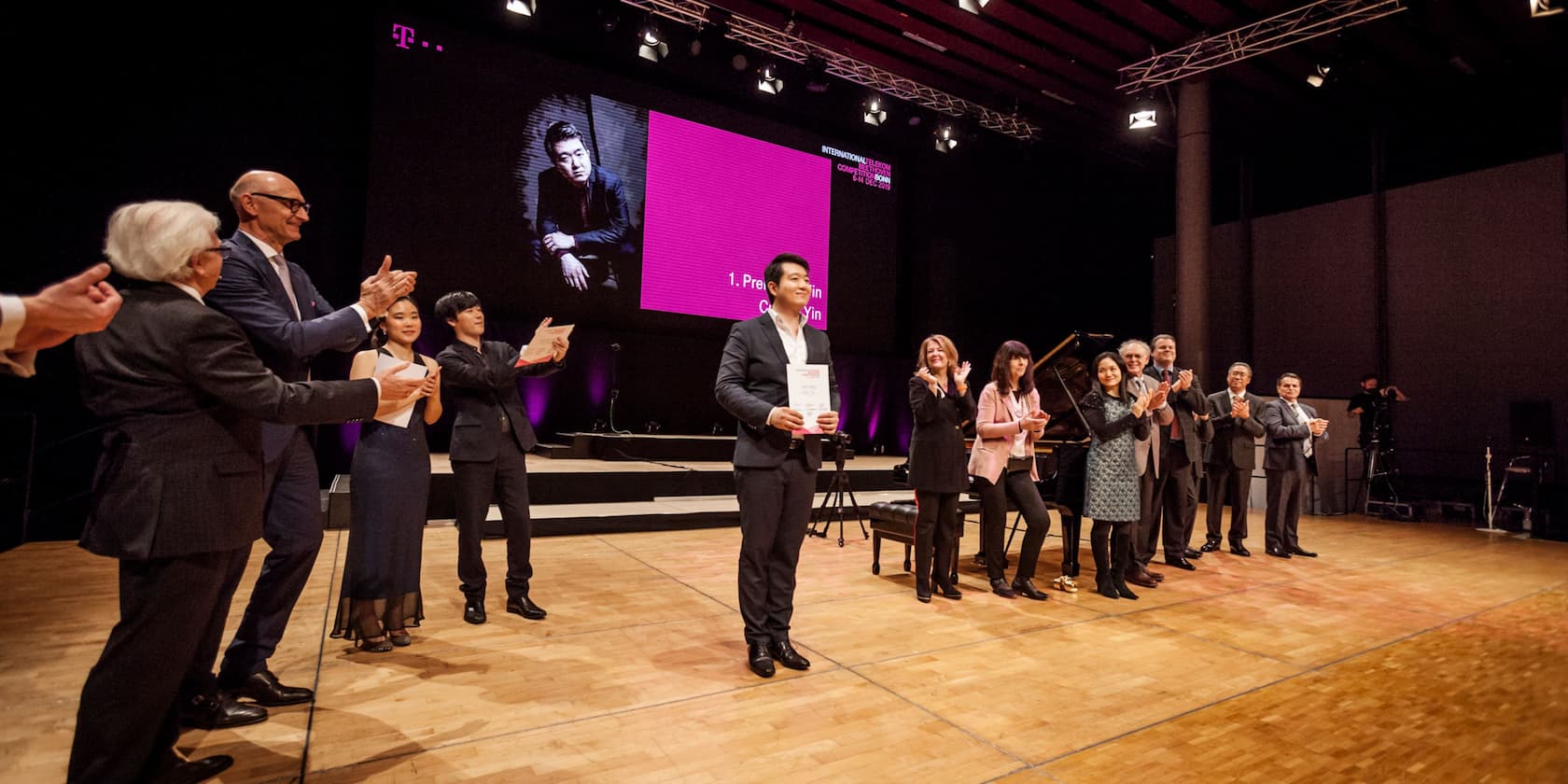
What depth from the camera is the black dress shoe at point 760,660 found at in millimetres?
2723

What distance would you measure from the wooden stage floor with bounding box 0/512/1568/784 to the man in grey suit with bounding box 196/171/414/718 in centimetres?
Result: 23

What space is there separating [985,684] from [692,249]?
6.78m

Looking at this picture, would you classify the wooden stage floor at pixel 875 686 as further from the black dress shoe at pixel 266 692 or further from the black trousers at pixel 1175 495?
the black trousers at pixel 1175 495

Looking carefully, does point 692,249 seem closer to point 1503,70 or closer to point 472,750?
point 472,750

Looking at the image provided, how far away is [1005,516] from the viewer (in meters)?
4.14

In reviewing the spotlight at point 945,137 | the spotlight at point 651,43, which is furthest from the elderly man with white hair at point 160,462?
the spotlight at point 945,137

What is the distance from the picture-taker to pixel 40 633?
297 centimetres

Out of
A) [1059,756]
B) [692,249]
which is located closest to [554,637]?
[1059,756]

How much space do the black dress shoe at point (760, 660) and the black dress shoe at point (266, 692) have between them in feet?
5.08

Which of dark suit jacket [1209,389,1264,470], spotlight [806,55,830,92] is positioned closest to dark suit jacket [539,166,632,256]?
spotlight [806,55,830,92]

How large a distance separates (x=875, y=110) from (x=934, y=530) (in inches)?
269

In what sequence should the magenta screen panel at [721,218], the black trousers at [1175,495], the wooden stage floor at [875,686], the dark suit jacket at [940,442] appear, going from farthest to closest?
the magenta screen panel at [721,218]
the black trousers at [1175,495]
the dark suit jacket at [940,442]
the wooden stage floor at [875,686]

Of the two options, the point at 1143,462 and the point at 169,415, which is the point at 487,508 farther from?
the point at 1143,462

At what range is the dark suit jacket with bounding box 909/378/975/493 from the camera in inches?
153
